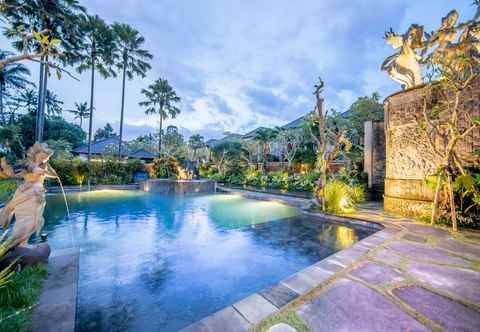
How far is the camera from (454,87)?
156 inches

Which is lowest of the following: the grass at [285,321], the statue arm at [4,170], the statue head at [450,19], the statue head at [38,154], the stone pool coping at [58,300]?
the stone pool coping at [58,300]

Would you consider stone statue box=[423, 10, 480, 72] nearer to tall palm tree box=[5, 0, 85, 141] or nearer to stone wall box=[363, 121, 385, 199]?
stone wall box=[363, 121, 385, 199]

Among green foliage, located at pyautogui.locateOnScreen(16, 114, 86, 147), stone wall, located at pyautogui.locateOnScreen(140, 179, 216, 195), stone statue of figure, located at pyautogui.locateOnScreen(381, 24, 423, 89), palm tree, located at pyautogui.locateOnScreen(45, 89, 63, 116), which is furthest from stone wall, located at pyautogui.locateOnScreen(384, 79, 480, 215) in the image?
palm tree, located at pyautogui.locateOnScreen(45, 89, 63, 116)

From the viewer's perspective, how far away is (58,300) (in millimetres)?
1843

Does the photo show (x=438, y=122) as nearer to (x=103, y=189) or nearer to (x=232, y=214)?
(x=232, y=214)

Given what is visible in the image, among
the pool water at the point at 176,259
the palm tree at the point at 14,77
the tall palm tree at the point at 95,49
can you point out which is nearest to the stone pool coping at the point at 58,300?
the pool water at the point at 176,259

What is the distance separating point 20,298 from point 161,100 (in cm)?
2306

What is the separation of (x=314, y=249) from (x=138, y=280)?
2997 millimetres

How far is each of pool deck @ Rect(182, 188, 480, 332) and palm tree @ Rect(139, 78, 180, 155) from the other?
2148cm

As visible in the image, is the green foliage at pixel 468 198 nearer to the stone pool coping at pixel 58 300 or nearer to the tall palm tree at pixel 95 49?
the stone pool coping at pixel 58 300

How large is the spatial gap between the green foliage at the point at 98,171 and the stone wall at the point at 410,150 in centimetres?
1716

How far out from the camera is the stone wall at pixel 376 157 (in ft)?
27.3

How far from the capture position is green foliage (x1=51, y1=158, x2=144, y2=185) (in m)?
13.3

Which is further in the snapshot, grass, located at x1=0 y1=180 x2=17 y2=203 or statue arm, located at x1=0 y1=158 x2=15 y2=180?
grass, located at x1=0 y1=180 x2=17 y2=203
